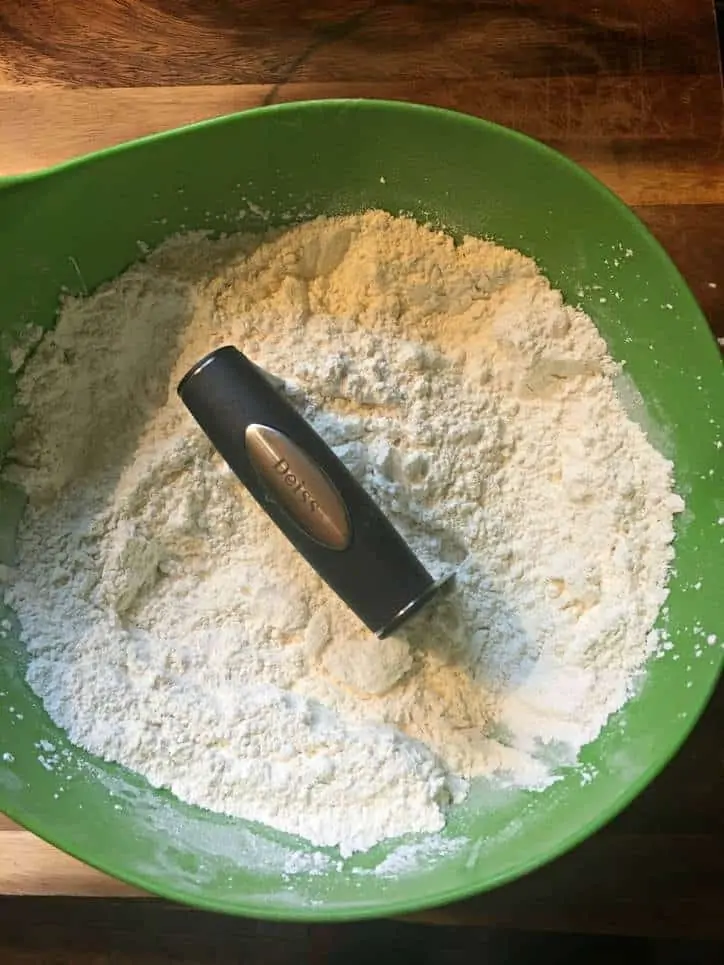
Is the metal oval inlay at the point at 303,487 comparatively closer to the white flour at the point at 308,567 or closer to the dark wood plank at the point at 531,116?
the white flour at the point at 308,567

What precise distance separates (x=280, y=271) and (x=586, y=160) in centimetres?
34

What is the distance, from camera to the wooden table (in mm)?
960

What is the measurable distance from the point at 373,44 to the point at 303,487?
507mm

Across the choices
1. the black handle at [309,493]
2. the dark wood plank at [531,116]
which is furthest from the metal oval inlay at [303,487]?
the dark wood plank at [531,116]

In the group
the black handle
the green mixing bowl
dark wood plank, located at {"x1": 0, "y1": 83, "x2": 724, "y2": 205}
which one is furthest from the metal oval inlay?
dark wood plank, located at {"x1": 0, "y1": 83, "x2": 724, "y2": 205}

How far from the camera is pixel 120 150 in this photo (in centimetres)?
86

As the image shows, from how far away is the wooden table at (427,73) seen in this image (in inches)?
37.8

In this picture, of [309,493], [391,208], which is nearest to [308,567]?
[309,493]

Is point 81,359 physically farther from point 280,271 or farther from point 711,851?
point 711,851

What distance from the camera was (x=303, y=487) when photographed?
83cm

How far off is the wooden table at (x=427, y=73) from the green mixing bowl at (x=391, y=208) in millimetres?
108

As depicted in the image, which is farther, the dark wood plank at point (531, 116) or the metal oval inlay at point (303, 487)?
the dark wood plank at point (531, 116)

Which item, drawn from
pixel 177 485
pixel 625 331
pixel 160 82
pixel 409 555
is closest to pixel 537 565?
pixel 409 555

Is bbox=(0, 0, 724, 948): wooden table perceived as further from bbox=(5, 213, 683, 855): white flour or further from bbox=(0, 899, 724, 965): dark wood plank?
bbox=(5, 213, 683, 855): white flour
